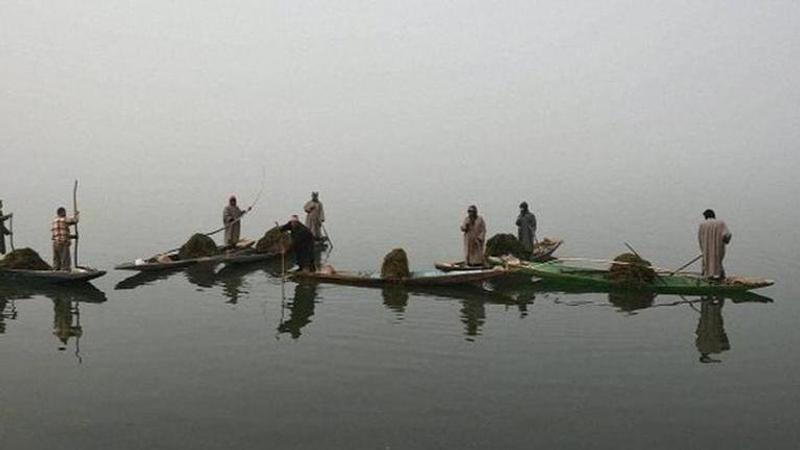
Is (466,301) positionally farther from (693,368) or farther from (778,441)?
(778,441)

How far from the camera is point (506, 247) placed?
2069 cm

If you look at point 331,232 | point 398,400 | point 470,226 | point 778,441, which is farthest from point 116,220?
point 778,441

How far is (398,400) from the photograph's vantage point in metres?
9.39

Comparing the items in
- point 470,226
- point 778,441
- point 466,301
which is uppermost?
point 470,226

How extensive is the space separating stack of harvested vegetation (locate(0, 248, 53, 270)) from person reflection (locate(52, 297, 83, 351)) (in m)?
1.92

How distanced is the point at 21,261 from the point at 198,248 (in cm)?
493

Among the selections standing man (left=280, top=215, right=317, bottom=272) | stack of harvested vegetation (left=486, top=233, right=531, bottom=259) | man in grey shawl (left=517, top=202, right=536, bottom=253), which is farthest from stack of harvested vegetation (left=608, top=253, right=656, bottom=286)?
standing man (left=280, top=215, right=317, bottom=272)

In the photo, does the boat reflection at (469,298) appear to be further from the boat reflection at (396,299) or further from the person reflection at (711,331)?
the person reflection at (711,331)

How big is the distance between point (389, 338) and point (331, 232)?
70.1ft

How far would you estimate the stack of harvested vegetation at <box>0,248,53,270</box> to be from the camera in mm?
16972

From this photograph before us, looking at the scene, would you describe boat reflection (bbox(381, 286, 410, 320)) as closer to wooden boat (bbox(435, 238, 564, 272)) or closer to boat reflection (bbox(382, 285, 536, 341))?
boat reflection (bbox(382, 285, 536, 341))

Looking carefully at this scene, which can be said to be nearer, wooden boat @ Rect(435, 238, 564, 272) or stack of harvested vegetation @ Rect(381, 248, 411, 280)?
stack of harvested vegetation @ Rect(381, 248, 411, 280)

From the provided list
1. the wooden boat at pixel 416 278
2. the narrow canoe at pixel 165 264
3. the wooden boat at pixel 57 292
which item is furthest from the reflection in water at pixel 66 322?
the wooden boat at pixel 416 278

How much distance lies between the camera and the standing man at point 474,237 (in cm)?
1803
